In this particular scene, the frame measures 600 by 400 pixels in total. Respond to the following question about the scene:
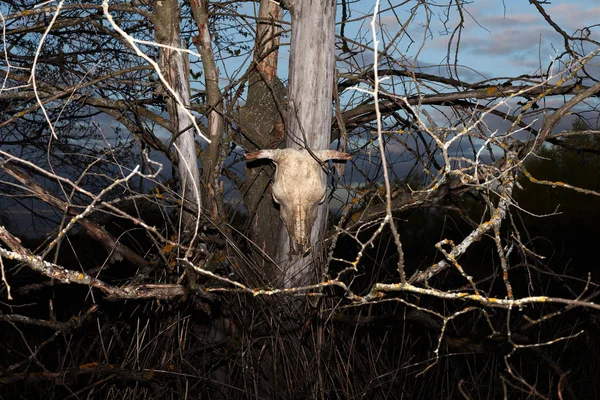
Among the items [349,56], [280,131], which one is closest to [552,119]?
[349,56]

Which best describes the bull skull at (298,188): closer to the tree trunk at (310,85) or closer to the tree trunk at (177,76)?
the tree trunk at (310,85)

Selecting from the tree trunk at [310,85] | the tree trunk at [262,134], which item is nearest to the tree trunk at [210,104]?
the tree trunk at [262,134]

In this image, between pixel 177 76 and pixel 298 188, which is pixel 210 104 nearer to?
pixel 177 76

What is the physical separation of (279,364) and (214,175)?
1473 millimetres

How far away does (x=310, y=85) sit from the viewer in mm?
4398

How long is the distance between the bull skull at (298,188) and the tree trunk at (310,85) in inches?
13.3

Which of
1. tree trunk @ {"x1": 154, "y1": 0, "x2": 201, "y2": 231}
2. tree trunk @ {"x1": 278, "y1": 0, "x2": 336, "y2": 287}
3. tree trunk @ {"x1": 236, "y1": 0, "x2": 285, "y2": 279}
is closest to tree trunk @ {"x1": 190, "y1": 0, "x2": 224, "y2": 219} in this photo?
tree trunk @ {"x1": 154, "y1": 0, "x2": 201, "y2": 231}

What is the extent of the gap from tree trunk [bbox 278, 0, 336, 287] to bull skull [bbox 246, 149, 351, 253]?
338 mm

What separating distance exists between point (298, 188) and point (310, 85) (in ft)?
2.90

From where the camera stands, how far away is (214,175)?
4.60 m

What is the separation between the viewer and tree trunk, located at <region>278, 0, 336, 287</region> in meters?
4.39

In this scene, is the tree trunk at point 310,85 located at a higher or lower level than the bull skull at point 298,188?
higher

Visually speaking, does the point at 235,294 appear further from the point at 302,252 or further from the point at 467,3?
the point at 467,3

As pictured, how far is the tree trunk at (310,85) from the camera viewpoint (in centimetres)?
439
